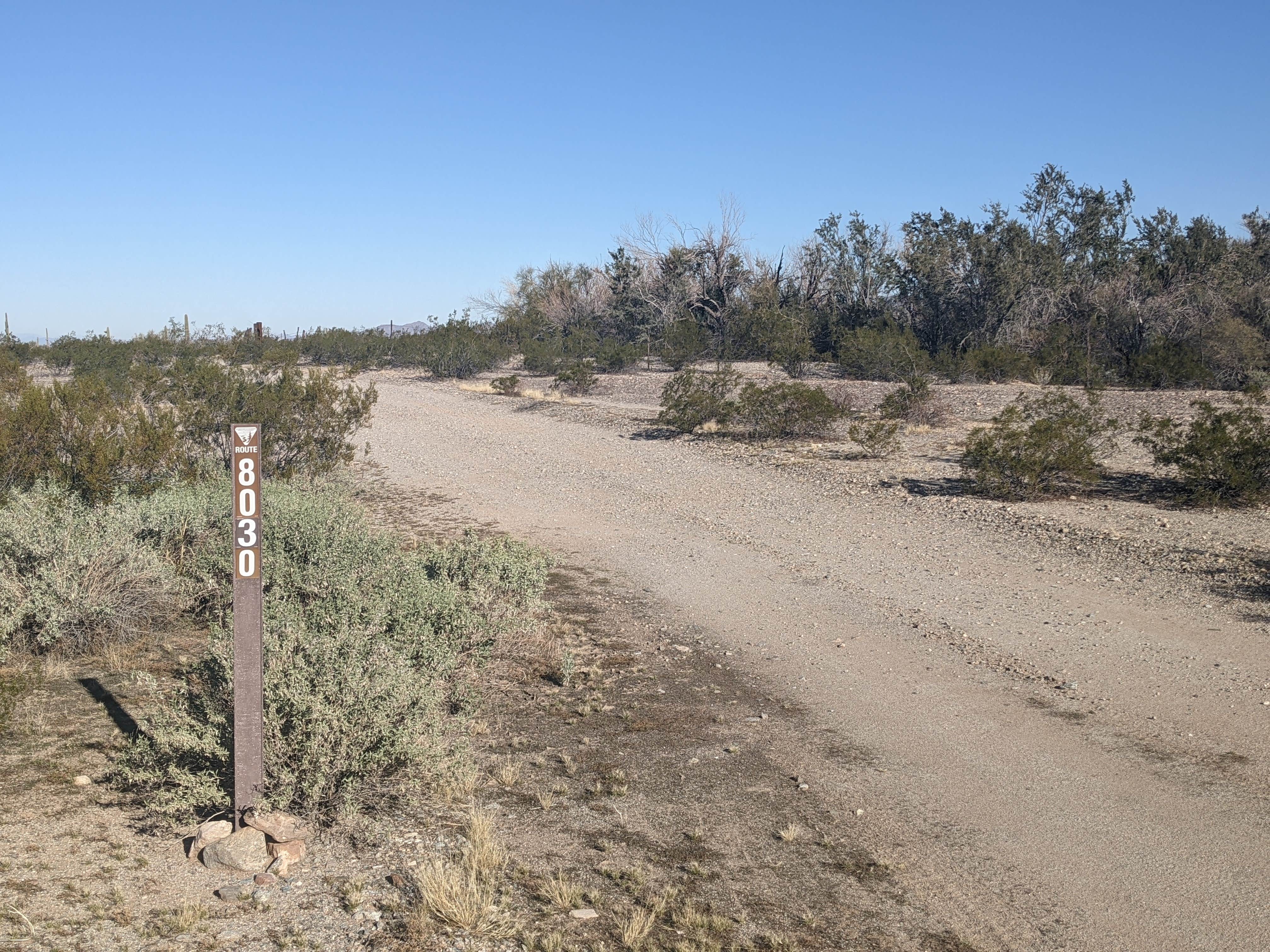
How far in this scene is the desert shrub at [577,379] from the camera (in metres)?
31.2

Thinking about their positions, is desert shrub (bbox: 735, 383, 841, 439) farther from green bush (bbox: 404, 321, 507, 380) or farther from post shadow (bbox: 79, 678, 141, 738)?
green bush (bbox: 404, 321, 507, 380)

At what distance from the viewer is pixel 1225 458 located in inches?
497

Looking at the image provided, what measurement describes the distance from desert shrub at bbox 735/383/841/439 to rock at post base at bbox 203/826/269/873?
54.1 feet

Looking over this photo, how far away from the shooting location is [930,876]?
4672mm

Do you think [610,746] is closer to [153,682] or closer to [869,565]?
[153,682]

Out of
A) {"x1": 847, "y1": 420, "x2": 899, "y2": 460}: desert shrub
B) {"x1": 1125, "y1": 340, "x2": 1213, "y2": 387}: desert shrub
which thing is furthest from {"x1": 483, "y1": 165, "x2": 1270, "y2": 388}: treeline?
{"x1": 847, "y1": 420, "x2": 899, "y2": 460}: desert shrub

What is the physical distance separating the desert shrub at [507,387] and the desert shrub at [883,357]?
10.1 metres

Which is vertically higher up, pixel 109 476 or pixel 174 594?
pixel 109 476

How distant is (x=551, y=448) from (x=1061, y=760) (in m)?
15.6

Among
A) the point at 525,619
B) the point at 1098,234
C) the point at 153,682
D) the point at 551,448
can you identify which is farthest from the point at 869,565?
the point at 1098,234

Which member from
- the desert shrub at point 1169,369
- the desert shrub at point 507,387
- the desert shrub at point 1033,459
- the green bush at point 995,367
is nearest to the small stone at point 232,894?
the desert shrub at point 1033,459

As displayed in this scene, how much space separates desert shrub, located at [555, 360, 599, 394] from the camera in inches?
1227

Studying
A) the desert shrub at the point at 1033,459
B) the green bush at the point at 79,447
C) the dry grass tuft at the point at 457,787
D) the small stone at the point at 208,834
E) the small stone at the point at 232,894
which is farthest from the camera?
the desert shrub at the point at 1033,459

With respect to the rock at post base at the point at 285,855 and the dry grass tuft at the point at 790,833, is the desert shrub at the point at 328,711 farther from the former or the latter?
the dry grass tuft at the point at 790,833
